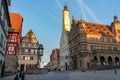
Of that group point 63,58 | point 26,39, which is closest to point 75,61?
point 63,58

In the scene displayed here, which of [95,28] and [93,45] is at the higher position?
[95,28]

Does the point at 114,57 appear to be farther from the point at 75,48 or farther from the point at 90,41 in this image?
the point at 75,48

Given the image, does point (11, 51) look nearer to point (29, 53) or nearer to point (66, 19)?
point (29, 53)

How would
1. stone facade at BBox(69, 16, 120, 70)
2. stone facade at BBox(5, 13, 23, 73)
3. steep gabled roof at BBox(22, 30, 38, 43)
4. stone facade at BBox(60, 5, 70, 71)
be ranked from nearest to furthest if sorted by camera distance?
stone facade at BBox(5, 13, 23, 73) < stone facade at BBox(69, 16, 120, 70) < steep gabled roof at BBox(22, 30, 38, 43) < stone facade at BBox(60, 5, 70, 71)

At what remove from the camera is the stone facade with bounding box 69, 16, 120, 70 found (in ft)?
195

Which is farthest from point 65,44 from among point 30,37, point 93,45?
point 30,37

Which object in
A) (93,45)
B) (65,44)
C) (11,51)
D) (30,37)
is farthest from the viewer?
(65,44)

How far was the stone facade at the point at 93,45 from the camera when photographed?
195ft

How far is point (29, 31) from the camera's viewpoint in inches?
2554

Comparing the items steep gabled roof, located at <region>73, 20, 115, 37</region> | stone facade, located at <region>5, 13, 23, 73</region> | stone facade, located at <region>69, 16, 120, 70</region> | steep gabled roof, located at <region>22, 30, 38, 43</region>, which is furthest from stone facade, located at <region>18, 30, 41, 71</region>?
steep gabled roof, located at <region>73, 20, 115, 37</region>

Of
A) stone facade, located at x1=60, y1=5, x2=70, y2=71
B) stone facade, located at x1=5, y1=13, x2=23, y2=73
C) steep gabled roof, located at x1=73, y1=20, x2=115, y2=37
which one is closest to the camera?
stone facade, located at x1=5, y1=13, x2=23, y2=73

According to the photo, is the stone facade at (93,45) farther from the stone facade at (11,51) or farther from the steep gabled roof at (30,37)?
the stone facade at (11,51)

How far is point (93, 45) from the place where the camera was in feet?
204

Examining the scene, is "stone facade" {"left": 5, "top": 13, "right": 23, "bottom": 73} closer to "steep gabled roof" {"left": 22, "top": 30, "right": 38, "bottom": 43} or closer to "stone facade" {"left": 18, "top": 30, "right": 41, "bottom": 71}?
"stone facade" {"left": 18, "top": 30, "right": 41, "bottom": 71}
